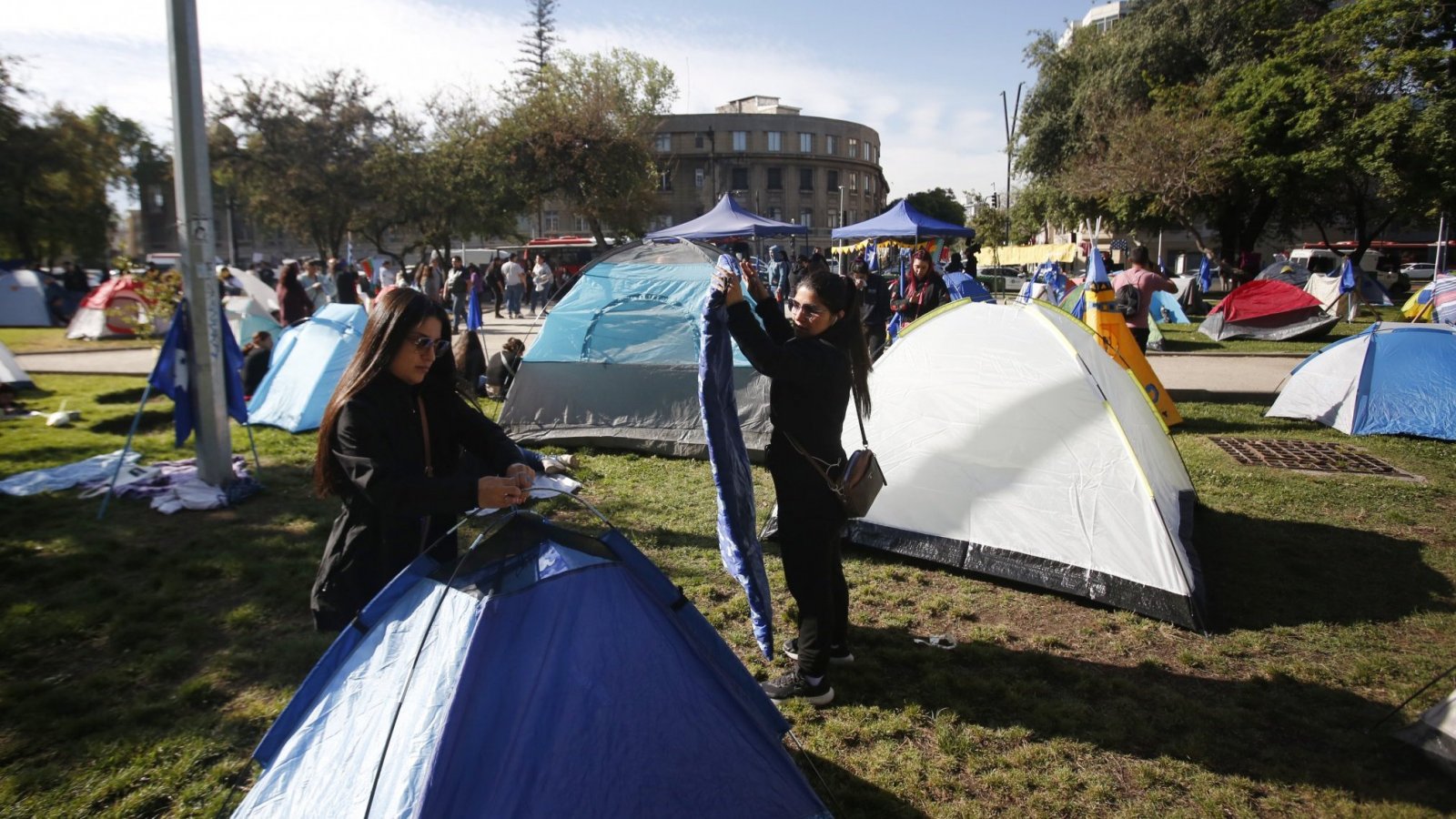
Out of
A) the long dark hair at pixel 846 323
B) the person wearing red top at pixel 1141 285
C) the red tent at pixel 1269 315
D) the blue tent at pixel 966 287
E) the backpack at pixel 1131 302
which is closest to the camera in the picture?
the long dark hair at pixel 846 323

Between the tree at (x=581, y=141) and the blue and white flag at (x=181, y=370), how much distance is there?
26.2 metres

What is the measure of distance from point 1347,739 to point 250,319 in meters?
12.2

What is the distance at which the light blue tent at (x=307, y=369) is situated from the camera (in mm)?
8016

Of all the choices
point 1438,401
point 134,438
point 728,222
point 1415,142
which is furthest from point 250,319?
point 1415,142

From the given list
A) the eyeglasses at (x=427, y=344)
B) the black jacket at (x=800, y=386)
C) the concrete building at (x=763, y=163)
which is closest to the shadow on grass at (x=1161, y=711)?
the black jacket at (x=800, y=386)

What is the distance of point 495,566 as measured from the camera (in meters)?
2.31

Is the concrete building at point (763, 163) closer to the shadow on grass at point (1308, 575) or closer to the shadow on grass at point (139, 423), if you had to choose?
the shadow on grass at point (139, 423)

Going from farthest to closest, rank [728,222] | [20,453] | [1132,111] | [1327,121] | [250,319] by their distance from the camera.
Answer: [1132,111] < [1327,121] < [728,222] < [250,319] < [20,453]

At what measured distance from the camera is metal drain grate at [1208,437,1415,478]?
21.8 feet

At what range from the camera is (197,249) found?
568 centimetres

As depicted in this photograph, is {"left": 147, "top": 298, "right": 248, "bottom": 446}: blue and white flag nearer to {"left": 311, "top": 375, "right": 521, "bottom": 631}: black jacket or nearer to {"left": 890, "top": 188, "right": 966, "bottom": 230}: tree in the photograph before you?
{"left": 311, "top": 375, "right": 521, "bottom": 631}: black jacket

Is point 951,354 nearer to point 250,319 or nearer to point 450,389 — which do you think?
point 450,389

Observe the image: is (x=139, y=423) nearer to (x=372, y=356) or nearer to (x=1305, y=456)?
(x=372, y=356)

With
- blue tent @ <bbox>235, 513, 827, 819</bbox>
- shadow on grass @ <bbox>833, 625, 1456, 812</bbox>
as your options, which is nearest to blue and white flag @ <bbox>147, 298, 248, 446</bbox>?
blue tent @ <bbox>235, 513, 827, 819</bbox>
